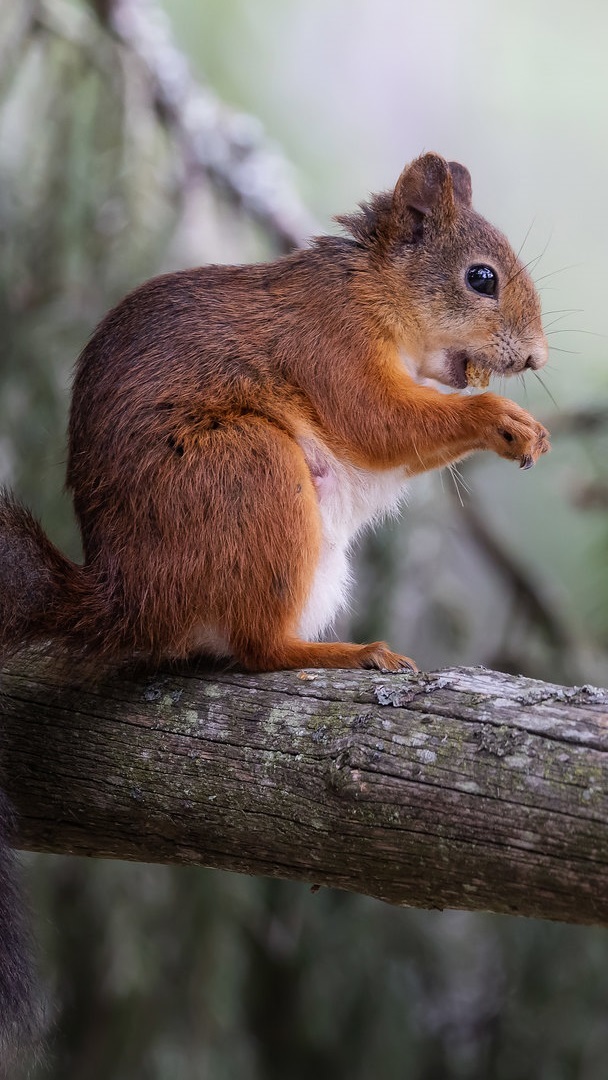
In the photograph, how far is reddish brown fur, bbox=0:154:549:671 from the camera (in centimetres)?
162

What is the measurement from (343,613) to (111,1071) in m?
1.09

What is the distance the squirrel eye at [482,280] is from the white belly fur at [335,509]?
12.9 inches

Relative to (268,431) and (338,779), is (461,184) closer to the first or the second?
(268,431)

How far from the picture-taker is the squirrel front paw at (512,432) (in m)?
1.69

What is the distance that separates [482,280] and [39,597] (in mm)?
871

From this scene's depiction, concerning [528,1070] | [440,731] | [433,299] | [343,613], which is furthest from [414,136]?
[440,731]

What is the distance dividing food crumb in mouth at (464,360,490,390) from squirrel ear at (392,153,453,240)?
24 cm

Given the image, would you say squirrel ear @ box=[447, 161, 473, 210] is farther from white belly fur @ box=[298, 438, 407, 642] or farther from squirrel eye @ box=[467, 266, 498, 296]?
white belly fur @ box=[298, 438, 407, 642]

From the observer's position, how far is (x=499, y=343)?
1.87 m

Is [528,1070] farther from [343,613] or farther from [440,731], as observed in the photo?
[440,731]

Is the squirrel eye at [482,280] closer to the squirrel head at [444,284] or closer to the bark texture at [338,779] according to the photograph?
the squirrel head at [444,284]

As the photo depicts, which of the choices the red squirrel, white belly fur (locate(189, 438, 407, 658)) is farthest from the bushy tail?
white belly fur (locate(189, 438, 407, 658))

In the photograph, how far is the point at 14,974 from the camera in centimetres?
144

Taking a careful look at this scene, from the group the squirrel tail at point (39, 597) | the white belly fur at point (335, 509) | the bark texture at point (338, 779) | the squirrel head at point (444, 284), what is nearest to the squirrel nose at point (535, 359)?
the squirrel head at point (444, 284)
